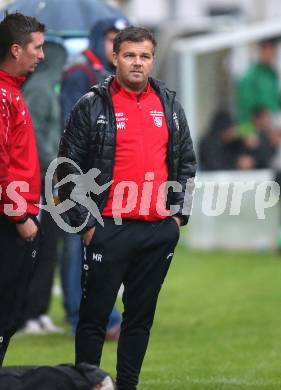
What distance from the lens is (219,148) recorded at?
61.1 ft

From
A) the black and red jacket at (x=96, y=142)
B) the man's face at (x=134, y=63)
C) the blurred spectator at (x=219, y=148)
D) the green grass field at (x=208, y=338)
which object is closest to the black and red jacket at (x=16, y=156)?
the black and red jacket at (x=96, y=142)

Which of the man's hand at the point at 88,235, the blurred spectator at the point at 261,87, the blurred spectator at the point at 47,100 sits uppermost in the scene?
the blurred spectator at the point at 47,100

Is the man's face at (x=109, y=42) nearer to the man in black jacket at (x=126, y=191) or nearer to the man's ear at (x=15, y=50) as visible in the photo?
the man in black jacket at (x=126, y=191)

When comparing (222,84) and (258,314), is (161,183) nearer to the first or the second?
(258,314)

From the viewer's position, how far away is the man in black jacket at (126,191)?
24.7 feet

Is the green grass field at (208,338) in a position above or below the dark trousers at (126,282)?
below

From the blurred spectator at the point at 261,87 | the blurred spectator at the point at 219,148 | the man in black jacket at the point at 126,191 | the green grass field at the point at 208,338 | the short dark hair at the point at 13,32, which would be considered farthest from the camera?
the blurred spectator at the point at 261,87

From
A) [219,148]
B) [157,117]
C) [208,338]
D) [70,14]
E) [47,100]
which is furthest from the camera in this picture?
[219,148]

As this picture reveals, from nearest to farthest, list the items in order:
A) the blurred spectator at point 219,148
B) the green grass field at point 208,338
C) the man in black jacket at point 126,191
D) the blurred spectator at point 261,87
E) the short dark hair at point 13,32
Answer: the short dark hair at point 13,32 → the man in black jacket at point 126,191 → the green grass field at point 208,338 → the blurred spectator at point 219,148 → the blurred spectator at point 261,87

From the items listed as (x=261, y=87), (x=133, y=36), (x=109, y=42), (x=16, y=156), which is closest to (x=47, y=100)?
(x=109, y=42)

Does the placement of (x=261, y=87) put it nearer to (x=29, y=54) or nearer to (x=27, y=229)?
(x=29, y=54)

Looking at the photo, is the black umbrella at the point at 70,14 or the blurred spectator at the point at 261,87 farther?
the blurred spectator at the point at 261,87

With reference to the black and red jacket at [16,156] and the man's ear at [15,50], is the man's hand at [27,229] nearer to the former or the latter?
the black and red jacket at [16,156]

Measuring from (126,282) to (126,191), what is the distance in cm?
57
